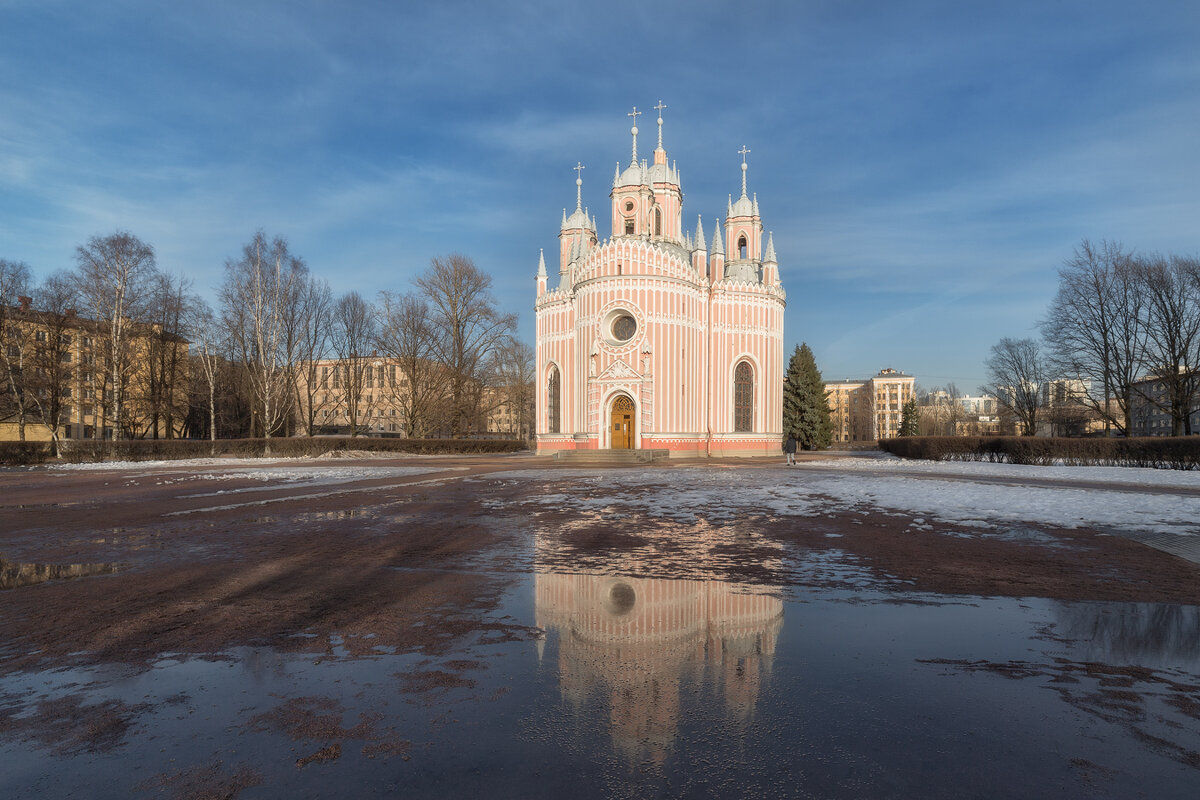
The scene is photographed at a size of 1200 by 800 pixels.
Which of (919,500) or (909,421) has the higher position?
(909,421)

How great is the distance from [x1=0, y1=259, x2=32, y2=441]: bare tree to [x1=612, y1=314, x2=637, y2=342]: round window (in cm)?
3469

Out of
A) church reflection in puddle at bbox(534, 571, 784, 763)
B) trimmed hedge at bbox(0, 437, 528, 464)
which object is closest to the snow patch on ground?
church reflection in puddle at bbox(534, 571, 784, 763)

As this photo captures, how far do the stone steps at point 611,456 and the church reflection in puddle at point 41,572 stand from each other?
87.4 ft

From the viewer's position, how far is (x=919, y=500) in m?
14.7

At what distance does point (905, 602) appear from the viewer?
245 inches

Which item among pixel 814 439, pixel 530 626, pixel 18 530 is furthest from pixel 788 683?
pixel 814 439

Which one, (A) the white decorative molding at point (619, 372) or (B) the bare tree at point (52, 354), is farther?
(A) the white decorative molding at point (619, 372)

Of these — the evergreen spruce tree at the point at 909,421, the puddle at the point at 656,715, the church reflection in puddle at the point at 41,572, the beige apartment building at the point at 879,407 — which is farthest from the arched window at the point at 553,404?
the beige apartment building at the point at 879,407

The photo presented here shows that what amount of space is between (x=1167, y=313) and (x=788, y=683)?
149ft

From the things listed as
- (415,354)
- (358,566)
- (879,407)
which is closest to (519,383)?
(415,354)

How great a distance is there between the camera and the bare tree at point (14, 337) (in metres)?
37.0

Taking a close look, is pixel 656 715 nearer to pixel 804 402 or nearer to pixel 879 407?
pixel 804 402

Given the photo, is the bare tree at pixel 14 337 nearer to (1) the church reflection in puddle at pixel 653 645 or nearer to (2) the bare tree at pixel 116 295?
(2) the bare tree at pixel 116 295

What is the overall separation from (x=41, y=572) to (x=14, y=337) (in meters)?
41.8
